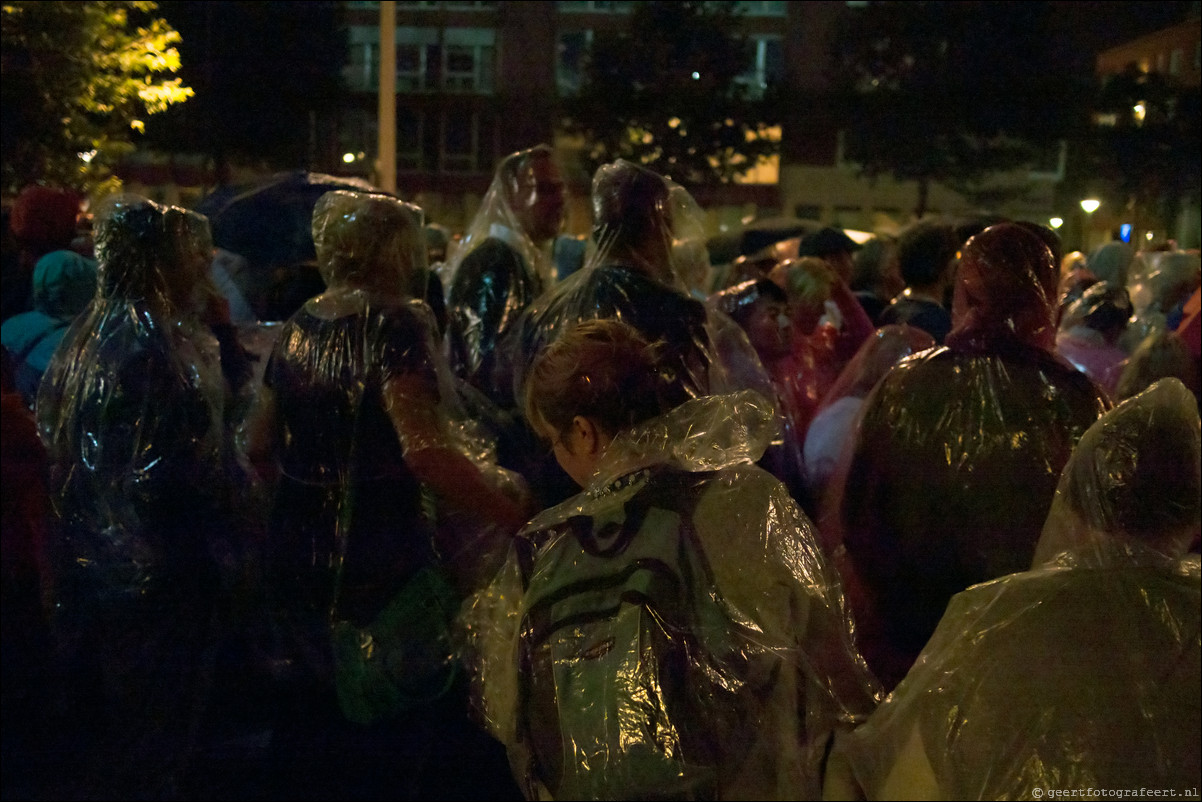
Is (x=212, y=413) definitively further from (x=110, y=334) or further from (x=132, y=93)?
(x=132, y=93)

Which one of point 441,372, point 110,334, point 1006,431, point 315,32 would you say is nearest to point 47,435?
point 110,334

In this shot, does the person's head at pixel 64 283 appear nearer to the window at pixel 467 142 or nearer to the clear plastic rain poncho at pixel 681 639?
the clear plastic rain poncho at pixel 681 639

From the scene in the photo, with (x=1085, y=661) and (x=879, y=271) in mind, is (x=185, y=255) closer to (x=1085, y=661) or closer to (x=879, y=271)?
(x=1085, y=661)

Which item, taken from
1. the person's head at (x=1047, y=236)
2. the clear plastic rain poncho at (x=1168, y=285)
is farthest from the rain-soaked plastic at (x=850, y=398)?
the clear plastic rain poncho at (x=1168, y=285)

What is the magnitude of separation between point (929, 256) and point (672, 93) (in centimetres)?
1901

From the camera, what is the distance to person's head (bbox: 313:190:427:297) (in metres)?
2.89

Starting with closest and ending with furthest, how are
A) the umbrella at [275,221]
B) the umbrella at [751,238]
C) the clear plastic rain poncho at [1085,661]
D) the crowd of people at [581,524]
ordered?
the clear plastic rain poncho at [1085,661] → the crowd of people at [581,524] → the umbrella at [275,221] → the umbrella at [751,238]

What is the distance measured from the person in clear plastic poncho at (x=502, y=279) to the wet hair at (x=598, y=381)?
1.76 meters

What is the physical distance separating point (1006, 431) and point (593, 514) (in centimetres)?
123

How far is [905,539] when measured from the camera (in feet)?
8.47

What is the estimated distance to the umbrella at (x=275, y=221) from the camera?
497 cm

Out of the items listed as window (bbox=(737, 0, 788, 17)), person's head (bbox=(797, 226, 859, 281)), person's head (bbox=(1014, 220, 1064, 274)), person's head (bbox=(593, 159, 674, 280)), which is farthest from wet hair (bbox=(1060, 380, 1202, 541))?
window (bbox=(737, 0, 788, 17))

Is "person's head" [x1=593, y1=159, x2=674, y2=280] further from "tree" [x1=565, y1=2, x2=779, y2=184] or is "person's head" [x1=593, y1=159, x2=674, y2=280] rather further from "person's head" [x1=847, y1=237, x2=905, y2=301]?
"tree" [x1=565, y1=2, x2=779, y2=184]

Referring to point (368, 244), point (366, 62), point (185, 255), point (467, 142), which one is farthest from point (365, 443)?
point (467, 142)
